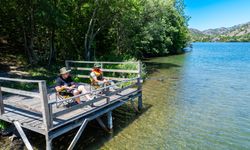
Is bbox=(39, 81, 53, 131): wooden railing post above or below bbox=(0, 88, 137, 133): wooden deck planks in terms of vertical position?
above

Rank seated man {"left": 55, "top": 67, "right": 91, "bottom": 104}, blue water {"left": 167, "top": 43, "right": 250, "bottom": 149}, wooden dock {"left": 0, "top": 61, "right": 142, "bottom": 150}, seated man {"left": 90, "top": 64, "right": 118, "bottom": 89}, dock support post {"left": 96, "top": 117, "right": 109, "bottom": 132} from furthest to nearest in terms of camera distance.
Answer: seated man {"left": 90, "top": 64, "right": 118, "bottom": 89} < dock support post {"left": 96, "top": 117, "right": 109, "bottom": 132} < blue water {"left": 167, "top": 43, "right": 250, "bottom": 149} < seated man {"left": 55, "top": 67, "right": 91, "bottom": 104} < wooden dock {"left": 0, "top": 61, "right": 142, "bottom": 150}

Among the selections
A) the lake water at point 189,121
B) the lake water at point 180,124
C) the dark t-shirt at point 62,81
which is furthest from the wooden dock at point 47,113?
the lake water at point 189,121

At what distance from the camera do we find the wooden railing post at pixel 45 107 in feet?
17.4

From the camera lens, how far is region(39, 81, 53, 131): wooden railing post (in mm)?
5309

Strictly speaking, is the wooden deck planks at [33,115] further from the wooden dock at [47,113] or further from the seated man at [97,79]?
the seated man at [97,79]

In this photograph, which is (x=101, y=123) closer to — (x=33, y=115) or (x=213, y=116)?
(x=33, y=115)

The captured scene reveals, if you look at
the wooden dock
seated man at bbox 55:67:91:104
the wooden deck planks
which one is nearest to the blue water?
the wooden dock

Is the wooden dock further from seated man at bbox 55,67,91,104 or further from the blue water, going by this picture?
the blue water

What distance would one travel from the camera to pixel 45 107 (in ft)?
17.9

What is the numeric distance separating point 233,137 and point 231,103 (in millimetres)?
4153

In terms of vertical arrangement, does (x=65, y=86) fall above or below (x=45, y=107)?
above

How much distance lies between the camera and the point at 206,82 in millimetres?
17062

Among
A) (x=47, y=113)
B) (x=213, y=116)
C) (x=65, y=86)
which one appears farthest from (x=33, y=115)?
(x=213, y=116)

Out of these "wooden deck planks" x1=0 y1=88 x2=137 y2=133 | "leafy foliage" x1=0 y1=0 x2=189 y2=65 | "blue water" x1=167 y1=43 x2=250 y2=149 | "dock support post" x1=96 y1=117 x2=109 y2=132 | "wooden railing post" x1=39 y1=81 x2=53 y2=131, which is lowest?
"blue water" x1=167 y1=43 x2=250 y2=149
